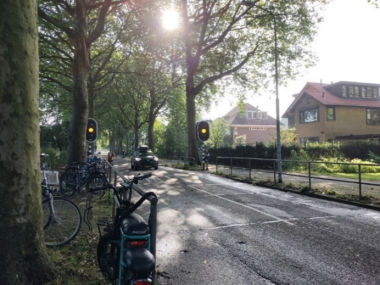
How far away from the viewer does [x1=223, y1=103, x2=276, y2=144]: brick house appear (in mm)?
59403

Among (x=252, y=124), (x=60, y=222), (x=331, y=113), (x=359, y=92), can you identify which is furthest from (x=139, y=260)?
(x=252, y=124)

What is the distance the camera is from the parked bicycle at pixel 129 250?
246cm

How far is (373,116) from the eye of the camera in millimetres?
40625

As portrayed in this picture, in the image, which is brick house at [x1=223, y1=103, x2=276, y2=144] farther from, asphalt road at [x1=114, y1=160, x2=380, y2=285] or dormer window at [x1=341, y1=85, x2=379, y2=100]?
asphalt road at [x1=114, y1=160, x2=380, y2=285]

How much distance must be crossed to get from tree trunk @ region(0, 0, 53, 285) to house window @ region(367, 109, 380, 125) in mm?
43986

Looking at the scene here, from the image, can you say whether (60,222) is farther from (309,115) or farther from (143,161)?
(309,115)

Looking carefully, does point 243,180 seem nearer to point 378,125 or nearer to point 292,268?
point 292,268

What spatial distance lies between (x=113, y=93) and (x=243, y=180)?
88.7 ft

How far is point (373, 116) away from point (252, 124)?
75.8ft

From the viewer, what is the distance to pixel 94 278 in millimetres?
3781

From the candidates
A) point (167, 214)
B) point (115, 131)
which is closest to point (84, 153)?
point (167, 214)

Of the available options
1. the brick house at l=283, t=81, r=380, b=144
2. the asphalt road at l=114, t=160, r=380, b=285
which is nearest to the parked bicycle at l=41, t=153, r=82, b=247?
the asphalt road at l=114, t=160, r=380, b=285

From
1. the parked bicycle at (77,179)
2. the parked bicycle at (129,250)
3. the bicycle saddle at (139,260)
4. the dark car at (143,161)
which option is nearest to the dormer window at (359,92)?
the dark car at (143,161)

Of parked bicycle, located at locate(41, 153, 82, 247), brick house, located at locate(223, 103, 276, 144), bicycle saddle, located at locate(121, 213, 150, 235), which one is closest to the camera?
bicycle saddle, located at locate(121, 213, 150, 235)
